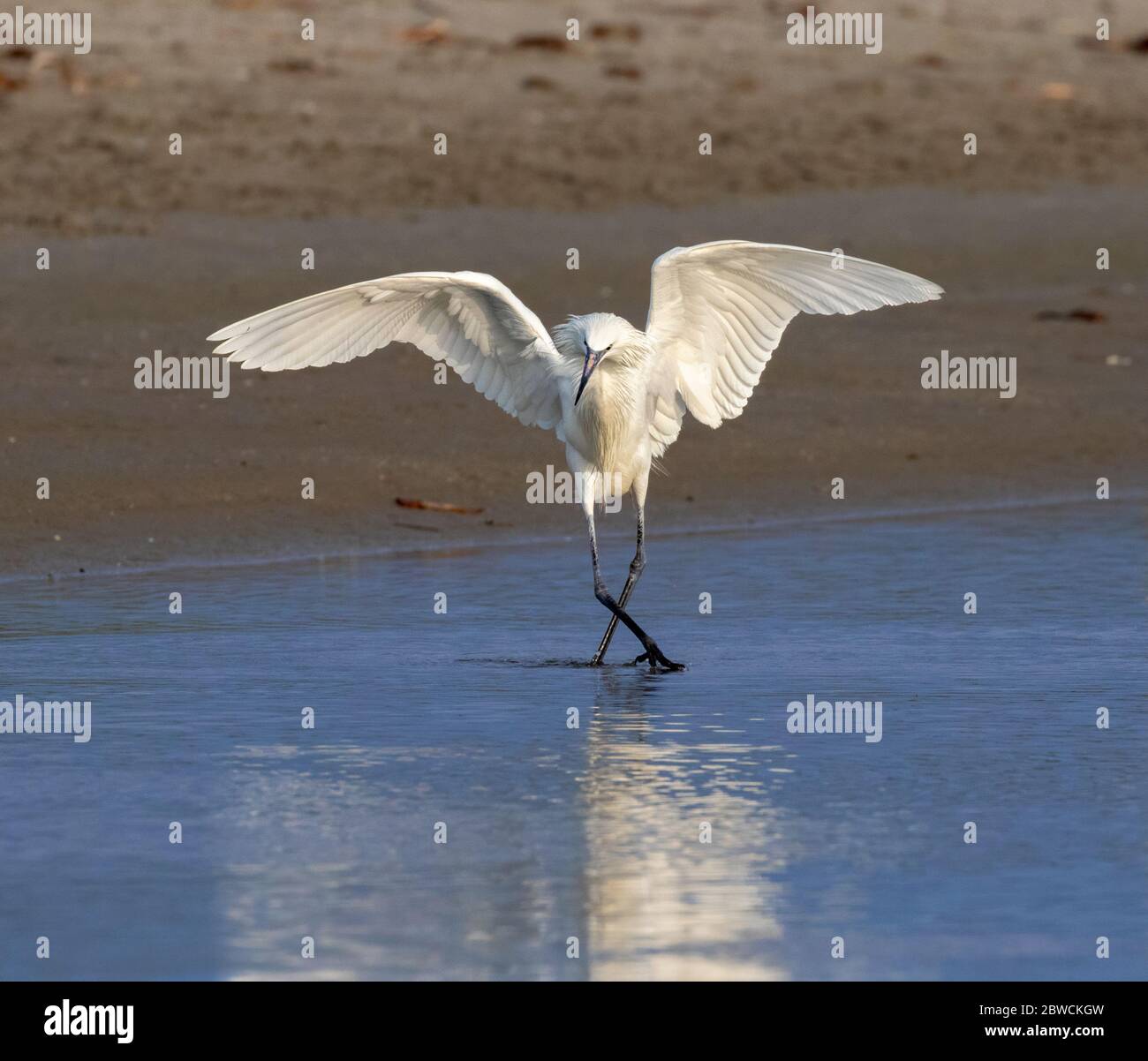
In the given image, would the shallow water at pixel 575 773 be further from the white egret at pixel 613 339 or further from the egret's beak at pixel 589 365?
the egret's beak at pixel 589 365

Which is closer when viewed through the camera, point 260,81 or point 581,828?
point 581,828

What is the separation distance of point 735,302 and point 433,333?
134 centimetres

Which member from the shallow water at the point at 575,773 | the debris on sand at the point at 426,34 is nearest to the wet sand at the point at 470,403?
the shallow water at the point at 575,773

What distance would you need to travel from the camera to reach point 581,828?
22.0 ft

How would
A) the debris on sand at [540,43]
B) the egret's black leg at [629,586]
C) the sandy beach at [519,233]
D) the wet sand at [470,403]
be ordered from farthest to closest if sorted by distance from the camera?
1. the debris on sand at [540,43]
2. the sandy beach at [519,233]
3. the wet sand at [470,403]
4. the egret's black leg at [629,586]

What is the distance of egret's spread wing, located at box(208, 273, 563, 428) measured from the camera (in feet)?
31.5

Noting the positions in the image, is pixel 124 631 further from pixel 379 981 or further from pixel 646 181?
pixel 646 181

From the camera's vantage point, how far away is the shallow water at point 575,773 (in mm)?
5742

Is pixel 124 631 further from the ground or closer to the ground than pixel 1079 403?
closer to the ground

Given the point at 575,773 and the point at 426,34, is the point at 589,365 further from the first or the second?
the point at 426,34

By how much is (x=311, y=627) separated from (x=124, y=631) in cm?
76

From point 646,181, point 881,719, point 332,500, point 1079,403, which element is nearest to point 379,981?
point 881,719

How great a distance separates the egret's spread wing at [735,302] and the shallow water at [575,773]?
99 centimetres

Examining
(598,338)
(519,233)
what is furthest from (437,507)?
(519,233)
